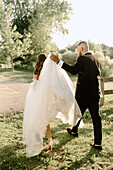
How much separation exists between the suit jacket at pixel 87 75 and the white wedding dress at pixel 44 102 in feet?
1.03

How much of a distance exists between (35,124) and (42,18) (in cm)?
2695

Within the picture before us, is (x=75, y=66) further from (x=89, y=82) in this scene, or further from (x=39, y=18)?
(x=39, y=18)

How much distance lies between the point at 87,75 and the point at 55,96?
0.88 m

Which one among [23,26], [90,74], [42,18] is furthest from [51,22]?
[90,74]

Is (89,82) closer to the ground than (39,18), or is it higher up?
closer to the ground

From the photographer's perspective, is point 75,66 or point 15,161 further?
point 75,66

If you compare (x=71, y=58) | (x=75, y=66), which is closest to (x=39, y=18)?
(x=71, y=58)

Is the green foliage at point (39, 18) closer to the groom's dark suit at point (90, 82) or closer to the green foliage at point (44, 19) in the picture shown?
the green foliage at point (44, 19)

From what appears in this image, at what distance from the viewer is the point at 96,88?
375cm

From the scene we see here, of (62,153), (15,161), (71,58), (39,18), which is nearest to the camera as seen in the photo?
(15,161)

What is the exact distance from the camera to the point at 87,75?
3.65m

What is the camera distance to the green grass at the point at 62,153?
3.21 m

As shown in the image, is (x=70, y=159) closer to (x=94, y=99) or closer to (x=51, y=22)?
(x=94, y=99)

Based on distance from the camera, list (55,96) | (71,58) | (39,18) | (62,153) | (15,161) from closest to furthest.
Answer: (15,161), (55,96), (62,153), (71,58), (39,18)
